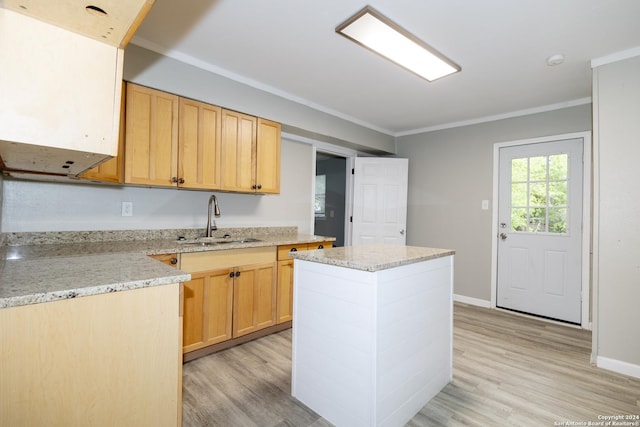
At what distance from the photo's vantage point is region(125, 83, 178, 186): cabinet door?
89.4 inches

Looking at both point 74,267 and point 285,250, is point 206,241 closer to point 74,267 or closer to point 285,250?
point 285,250

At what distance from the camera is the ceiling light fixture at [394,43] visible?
6.57 feet

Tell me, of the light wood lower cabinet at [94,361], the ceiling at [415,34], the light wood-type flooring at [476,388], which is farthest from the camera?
the ceiling at [415,34]

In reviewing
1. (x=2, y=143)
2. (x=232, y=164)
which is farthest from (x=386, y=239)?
(x=2, y=143)

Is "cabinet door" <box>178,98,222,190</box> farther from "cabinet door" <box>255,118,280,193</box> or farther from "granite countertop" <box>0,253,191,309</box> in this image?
"granite countertop" <box>0,253,191,309</box>

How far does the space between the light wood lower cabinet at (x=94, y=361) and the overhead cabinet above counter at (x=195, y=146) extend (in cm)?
154

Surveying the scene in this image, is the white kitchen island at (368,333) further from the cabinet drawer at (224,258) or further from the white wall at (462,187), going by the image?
the white wall at (462,187)

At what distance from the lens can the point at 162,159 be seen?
2.43m

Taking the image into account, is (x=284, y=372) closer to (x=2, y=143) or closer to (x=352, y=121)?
(x=2, y=143)

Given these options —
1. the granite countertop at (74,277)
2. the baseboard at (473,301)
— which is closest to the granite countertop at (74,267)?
the granite countertop at (74,277)

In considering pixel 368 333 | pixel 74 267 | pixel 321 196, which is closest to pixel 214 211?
pixel 74 267

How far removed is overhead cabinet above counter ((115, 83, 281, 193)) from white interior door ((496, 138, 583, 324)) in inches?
112

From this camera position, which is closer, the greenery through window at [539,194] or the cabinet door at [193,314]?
the cabinet door at [193,314]

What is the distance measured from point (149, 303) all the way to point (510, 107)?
4.02m
